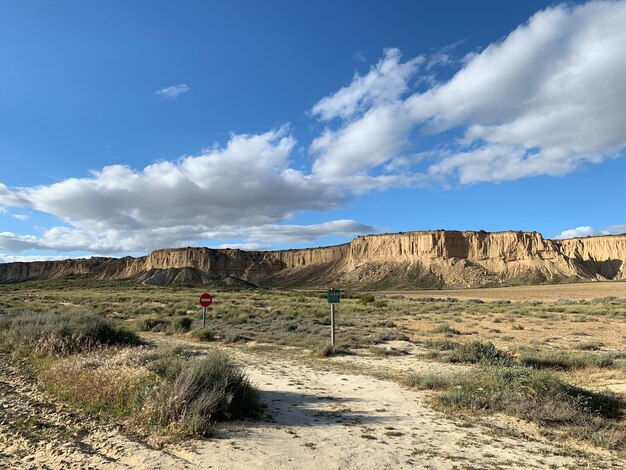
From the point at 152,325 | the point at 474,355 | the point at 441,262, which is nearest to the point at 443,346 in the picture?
the point at 474,355

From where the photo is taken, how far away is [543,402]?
727 centimetres

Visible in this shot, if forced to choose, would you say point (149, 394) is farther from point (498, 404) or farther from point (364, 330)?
point (364, 330)

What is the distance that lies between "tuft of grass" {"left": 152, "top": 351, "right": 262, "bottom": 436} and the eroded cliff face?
108m

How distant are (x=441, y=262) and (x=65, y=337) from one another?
115 m

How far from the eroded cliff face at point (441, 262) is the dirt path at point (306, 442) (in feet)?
354

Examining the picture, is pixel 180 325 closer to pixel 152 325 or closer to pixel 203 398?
pixel 152 325

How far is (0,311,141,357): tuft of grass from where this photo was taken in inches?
472

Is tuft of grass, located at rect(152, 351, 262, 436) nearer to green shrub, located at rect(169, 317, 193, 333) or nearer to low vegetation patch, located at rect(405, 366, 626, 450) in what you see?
low vegetation patch, located at rect(405, 366, 626, 450)

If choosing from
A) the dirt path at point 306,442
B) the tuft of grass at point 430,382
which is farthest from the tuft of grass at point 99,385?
the tuft of grass at point 430,382

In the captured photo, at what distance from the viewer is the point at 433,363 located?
13.1 metres

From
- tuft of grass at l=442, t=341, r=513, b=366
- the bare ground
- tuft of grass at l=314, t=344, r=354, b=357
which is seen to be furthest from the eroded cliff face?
tuft of grass at l=442, t=341, r=513, b=366

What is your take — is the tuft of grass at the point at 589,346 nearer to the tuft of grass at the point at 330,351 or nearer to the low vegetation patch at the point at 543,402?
the tuft of grass at the point at 330,351

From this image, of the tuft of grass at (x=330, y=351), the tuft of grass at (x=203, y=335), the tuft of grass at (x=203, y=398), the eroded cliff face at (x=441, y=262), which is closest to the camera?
the tuft of grass at (x=203, y=398)

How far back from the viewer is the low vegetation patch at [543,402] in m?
6.58
